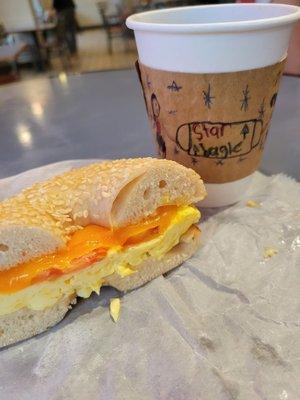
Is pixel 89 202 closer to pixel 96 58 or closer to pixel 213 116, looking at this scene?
pixel 213 116

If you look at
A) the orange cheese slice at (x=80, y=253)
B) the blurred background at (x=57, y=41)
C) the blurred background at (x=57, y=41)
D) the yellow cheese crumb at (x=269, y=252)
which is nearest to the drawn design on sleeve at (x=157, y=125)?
the orange cheese slice at (x=80, y=253)

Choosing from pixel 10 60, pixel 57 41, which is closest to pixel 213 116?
pixel 10 60

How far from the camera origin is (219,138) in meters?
0.98

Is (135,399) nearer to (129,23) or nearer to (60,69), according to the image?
(129,23)

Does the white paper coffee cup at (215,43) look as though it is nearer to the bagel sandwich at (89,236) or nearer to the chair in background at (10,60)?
the bagel sandwich at (89,236)

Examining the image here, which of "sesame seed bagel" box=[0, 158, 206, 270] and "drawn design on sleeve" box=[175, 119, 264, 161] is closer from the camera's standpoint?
"sesame seed bagel" box=[0, 158, 206, 270]

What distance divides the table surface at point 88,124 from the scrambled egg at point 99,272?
0.47 meters

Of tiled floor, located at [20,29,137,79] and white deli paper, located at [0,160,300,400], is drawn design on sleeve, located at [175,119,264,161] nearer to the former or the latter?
white deli paper, located at [0,160,300,400]

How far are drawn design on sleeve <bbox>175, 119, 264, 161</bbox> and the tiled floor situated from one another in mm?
4669

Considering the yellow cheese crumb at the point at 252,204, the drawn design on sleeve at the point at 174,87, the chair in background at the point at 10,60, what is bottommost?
the chair in background at the point at 10,60

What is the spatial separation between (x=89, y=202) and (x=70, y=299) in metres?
0.22

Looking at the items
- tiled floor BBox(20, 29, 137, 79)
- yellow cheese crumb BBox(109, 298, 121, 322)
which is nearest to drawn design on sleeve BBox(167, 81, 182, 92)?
yellow cheese crumb BBox(109, 298, 121, 322)

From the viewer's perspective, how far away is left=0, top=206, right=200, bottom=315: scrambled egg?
2.64ft

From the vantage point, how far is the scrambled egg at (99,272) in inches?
31.6
